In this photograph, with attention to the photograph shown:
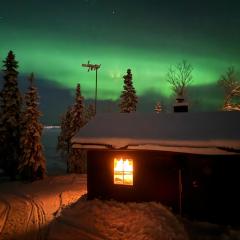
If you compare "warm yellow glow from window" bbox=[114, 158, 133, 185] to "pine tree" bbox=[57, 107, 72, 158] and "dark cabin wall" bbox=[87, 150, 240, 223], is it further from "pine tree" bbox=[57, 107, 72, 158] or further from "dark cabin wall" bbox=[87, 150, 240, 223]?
"pine tree" bbox=[57, 107, 72, 158]

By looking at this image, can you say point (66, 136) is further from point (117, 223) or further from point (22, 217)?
point (117, 223)

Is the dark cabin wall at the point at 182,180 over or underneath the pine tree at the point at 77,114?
underneath

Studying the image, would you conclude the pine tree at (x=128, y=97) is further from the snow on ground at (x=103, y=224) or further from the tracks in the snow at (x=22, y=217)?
the snow on ground at (x=103, y=224)

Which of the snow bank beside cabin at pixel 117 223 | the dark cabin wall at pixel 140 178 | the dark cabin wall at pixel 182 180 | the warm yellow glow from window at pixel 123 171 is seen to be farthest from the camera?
the warm yellow glow from window at pixel 123 171

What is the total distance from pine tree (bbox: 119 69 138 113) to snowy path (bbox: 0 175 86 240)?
46.5 ft

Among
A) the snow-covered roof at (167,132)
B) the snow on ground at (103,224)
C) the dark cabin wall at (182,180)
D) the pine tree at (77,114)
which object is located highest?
the pine tree at (77,114)

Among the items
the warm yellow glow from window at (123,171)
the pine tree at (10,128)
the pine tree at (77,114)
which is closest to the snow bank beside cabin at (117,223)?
the warm yellow glow from window at (123,171)

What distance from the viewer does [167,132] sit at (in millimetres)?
15617

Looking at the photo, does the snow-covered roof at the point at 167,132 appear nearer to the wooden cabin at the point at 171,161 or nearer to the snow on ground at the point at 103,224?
the wooden cabin at the point at 171,161

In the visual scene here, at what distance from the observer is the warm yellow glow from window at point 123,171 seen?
1599 cm

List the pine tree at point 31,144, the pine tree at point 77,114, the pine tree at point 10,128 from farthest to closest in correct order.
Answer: the pine tree at point 77,114 → the pine tree at point 10,128 → the pine tree at point 31,144

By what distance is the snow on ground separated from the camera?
1246cm

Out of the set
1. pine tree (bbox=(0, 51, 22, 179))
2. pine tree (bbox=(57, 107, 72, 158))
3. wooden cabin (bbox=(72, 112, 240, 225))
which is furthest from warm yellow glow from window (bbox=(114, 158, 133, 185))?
pine tree (bbox=(57, 107, 72, 158))

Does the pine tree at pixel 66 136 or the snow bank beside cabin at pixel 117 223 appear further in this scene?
the pine tree at pixel 66 136
